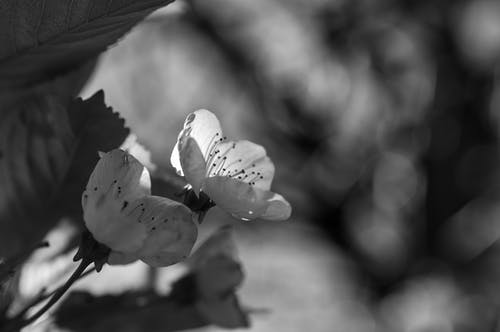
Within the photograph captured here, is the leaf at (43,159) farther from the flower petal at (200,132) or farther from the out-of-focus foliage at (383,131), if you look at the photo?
the out-of-focus foliage at (383,131)

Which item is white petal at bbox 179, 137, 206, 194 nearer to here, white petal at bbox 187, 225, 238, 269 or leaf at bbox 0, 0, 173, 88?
leaf at bbox 0, 0, 173, 88

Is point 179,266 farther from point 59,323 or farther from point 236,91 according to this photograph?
point 236,91

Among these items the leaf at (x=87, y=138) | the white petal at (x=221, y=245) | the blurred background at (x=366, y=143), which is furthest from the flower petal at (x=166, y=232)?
the blurred background at (x=366, y=143)

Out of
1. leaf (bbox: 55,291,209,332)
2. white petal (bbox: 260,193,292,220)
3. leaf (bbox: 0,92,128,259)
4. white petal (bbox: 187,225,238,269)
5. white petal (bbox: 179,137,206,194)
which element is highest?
white petal (bbox: 179,137,206,194)

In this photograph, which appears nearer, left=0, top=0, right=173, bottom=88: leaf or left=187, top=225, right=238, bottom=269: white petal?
left=0, top=0, right=173, bottom=88: leaf

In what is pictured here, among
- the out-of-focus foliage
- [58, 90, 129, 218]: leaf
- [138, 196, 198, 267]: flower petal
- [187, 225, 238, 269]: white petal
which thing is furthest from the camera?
the out-of-focus foliage

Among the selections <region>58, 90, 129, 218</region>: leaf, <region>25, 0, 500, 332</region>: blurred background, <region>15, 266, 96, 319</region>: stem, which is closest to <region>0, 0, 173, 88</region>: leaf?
<region>58, 90, 129, 218</region>: leaf

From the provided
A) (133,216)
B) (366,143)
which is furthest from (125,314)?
(366,143)
